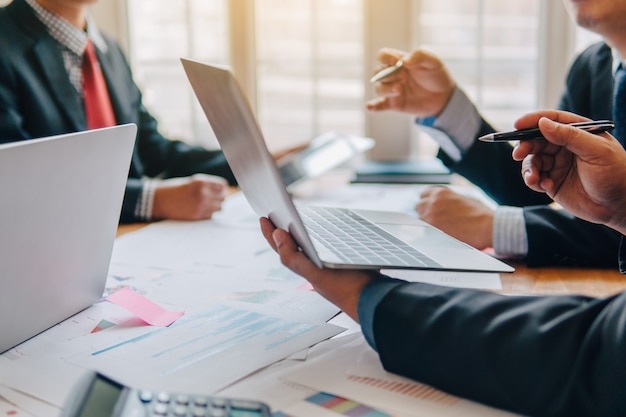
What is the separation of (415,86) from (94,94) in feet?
2.44

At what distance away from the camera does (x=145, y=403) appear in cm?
52

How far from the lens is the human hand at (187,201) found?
1.37 meters

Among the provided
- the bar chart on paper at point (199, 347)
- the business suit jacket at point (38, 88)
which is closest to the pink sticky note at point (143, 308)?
the bar chart on paper at point (199, 347)

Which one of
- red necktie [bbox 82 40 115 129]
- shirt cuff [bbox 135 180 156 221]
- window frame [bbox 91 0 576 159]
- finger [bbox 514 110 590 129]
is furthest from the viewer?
window frame [bbox 91 0 576 159]

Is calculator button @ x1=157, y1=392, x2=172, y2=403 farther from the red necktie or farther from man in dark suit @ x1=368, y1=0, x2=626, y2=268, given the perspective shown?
the red necktie

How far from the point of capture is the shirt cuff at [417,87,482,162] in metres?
1.33

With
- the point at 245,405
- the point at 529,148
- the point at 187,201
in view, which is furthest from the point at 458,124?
the point at 245,405

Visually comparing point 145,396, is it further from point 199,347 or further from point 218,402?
point 199,347

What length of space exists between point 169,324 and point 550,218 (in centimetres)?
62

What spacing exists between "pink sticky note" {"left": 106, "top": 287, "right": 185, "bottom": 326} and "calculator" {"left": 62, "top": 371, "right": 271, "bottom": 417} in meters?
0.25

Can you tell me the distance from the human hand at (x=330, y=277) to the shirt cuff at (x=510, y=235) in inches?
16.6

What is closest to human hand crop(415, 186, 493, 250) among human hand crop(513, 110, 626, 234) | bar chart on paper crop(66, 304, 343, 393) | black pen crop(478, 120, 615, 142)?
human hand crop(513, 110, 626, 234)

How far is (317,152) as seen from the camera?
174cm

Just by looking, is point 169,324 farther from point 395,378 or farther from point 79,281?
point 395,378
